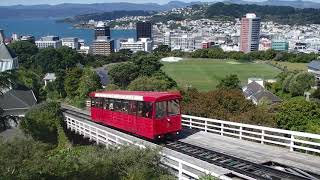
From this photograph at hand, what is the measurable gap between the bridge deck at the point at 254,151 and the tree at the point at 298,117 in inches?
321

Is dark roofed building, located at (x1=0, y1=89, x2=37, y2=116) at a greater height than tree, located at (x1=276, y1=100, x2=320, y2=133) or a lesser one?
lesser

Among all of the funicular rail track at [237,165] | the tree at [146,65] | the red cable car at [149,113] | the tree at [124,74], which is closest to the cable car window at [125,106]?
the red cable car at [149,113]

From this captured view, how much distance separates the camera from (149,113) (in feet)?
59.1

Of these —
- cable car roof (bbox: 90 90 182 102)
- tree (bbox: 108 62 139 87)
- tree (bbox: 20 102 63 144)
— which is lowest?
tree (bbox: 108 62 139 87)

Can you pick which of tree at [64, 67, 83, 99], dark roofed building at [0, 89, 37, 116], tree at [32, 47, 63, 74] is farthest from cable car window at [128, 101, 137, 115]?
tree at [32, 47, 63, 74]

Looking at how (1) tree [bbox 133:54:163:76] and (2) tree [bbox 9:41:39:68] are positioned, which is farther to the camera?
(2) tree [bbox 9:41:39:68]

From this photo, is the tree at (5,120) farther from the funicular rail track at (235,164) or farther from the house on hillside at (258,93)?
the house on hillside at (258,93)

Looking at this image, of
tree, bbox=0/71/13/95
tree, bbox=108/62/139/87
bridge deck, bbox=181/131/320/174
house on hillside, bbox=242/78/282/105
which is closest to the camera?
tree, bbox=0/71/13/95

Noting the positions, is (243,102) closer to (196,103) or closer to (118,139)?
(196,103)

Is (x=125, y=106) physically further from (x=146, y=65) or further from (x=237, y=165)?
(x=146, y=65)

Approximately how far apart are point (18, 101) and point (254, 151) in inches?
1445

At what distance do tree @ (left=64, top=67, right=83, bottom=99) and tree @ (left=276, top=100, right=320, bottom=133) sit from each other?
3458 centimetres

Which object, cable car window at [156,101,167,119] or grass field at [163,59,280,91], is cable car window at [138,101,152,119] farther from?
grass field at [163,59,280,91]

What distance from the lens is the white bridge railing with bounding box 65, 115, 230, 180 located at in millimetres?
Answer: 12211
